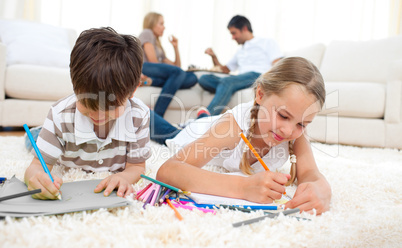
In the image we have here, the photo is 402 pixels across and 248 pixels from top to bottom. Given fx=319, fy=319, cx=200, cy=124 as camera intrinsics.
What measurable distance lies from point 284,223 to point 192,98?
2006 mm

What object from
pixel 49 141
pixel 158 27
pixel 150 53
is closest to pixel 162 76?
pixel 150 53

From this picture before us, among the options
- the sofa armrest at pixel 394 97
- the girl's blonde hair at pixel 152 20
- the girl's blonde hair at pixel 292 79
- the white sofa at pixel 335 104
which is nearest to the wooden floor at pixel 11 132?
the white sofa at pixel 335 104

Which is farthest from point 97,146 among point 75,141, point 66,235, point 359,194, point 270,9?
point 270,9

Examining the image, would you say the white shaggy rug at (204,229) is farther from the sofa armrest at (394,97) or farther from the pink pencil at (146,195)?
the sofa armrest at (394,97)

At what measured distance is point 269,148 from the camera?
1052mm

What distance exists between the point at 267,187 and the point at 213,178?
13cm

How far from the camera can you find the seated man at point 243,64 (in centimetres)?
238

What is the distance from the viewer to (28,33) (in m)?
2.33

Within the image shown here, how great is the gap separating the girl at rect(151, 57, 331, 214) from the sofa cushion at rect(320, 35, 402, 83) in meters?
1.69

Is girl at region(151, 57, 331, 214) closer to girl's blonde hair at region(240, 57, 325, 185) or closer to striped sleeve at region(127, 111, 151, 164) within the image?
girl's blonde hair at region(240, 57, 325, 185)

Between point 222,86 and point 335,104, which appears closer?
point 335,104

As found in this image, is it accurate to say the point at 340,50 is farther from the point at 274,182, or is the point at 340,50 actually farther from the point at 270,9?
the point at 274,182

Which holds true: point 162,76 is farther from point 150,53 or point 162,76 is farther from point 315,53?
point 315,53

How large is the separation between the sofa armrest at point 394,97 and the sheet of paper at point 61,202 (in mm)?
1790
